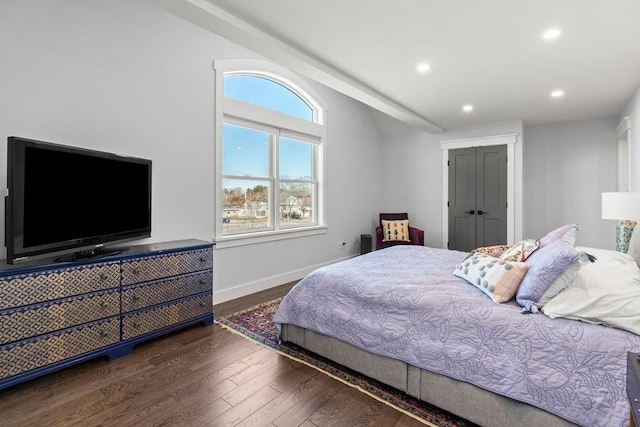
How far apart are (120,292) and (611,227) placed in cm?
638

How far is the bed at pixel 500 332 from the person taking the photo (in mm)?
1348

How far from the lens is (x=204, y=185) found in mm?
3381

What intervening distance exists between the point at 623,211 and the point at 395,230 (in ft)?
9.88

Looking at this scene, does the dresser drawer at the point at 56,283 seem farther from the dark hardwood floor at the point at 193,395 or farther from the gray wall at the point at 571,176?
the gray wall at the point at 571,176

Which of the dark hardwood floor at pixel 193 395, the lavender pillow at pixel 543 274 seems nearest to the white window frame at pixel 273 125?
the dark hardwood floor at pixel 193 395

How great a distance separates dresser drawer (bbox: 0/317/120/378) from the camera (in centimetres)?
184

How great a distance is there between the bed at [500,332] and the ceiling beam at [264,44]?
1.88 m

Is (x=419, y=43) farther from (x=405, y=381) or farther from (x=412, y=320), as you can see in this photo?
(x=405, y=381)

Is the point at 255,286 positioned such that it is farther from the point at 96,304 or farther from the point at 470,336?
the point at 470,336

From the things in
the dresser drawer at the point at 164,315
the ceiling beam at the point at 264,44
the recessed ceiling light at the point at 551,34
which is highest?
the recessed ceiling light at the point at 551,34

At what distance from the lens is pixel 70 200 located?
2193 mm

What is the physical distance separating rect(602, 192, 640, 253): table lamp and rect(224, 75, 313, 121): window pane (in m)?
3.71

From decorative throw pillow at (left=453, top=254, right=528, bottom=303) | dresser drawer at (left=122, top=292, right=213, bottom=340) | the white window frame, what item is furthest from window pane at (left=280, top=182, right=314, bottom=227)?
decorative throw pillow at (left=453, top=254, right=528, bottom=303)

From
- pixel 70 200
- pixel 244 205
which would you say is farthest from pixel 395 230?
pixel 70 200
